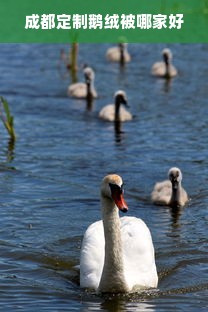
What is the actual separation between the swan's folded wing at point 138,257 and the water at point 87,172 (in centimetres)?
20

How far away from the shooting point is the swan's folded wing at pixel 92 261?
1248 cm

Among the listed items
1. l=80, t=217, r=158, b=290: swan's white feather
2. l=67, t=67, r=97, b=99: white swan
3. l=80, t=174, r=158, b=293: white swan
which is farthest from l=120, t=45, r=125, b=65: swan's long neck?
l=80, t=217, r=158, b=290: swan's white feather

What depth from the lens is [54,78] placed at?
1186 inches


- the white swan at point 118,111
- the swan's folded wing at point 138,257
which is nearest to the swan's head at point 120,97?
Result: the white swan at point 118,111

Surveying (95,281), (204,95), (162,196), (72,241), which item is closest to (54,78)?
(204,95)

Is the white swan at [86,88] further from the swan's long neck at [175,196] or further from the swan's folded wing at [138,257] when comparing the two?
the swan's folded wing at [138,257]

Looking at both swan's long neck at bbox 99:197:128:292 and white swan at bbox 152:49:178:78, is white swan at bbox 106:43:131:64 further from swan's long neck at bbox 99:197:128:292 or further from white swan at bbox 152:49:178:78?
swan's long neck at bbox 99:197:128:292

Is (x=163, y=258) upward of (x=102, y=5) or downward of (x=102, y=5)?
downward

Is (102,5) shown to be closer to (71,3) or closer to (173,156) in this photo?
(71,3)

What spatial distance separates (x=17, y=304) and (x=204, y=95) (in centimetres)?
1578

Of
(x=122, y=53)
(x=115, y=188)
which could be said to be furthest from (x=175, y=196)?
(x=122, y=53)

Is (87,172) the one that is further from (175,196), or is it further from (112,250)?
(112,250)

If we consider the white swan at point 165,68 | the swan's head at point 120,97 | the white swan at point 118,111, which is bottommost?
the white swan at point 118,111

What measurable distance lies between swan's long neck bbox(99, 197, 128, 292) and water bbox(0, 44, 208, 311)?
0.24 m
